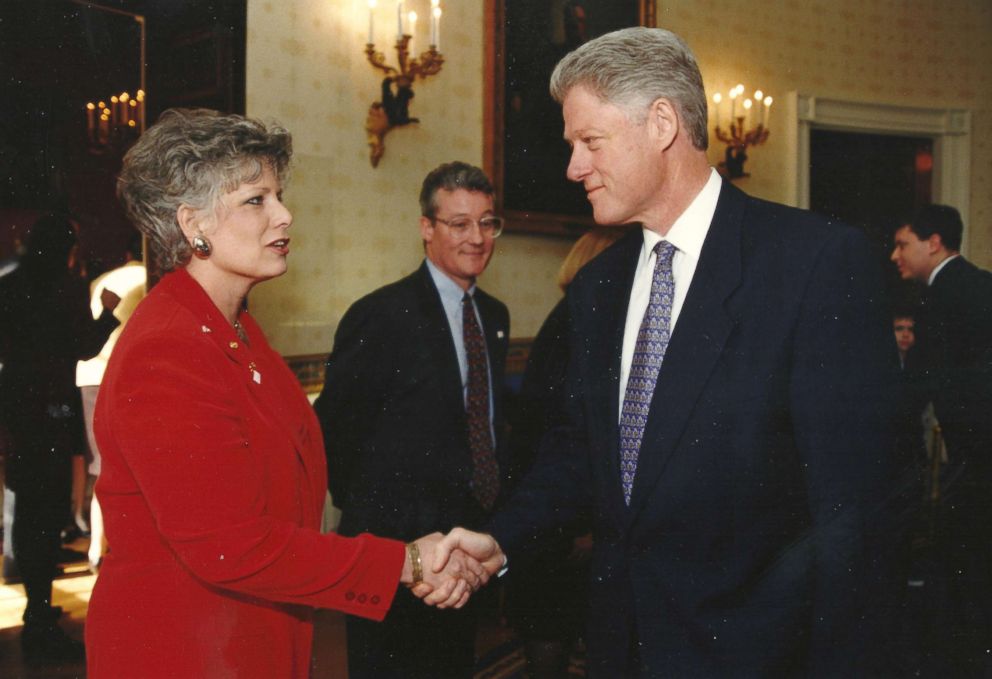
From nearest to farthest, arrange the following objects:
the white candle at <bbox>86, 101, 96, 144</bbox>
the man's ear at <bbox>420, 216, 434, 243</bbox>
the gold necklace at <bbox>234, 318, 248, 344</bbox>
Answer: the gold necklace at <bbox>234, 318, 248, 344</bbox> → the white candle at <bbox>86, 101, 96, 144</bbox> → the man's ear at <bbox>420, 216, 434, 243</bbox>

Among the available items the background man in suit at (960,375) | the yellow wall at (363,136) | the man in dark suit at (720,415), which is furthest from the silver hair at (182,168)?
the background man in suit at (960,375)

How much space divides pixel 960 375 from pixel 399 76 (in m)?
2.84

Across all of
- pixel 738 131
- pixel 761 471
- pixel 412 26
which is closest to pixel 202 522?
pixel 761 471

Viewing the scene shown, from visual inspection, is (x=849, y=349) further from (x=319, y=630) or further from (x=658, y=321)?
(x=319, y=630)

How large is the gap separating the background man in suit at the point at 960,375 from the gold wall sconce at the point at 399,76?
2.42 meters

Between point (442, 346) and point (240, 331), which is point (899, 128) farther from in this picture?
point (240, 331)

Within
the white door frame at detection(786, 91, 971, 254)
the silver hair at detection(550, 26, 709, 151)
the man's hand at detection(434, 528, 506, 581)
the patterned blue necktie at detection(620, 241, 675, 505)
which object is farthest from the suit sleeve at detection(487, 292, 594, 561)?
the white door frame at detection(786, 91, 971, 254)

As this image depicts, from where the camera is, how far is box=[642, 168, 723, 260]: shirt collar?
69.4 inches

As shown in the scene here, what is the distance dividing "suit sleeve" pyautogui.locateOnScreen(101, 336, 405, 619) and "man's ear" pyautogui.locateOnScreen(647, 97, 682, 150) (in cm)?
94

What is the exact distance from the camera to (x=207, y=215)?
5.89 feet

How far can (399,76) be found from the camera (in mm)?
4051

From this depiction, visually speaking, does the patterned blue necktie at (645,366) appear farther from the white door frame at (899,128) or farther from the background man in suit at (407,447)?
the white door frame at (899,128)

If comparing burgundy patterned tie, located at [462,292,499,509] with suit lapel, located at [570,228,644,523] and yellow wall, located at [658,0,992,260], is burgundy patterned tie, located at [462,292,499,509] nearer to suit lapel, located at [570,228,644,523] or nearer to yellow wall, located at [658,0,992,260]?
suit lapel, located at [570,228,644,523]

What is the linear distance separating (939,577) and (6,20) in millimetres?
5200
